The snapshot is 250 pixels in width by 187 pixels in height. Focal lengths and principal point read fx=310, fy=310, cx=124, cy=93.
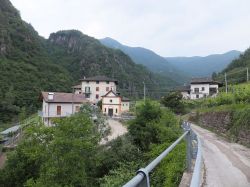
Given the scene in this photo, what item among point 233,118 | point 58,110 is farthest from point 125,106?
point 233,118

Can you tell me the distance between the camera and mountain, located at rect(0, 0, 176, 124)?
93.2 meters

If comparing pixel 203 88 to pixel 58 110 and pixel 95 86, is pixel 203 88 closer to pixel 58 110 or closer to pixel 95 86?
pixel 95 86

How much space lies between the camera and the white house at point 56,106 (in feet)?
174

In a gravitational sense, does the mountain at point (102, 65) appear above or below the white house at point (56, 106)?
above

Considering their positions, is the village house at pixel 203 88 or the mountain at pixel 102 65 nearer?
the village house at pixel 203 88

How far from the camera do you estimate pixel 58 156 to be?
21125 mm

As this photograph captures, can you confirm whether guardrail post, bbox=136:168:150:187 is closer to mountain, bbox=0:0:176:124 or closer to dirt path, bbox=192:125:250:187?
dirt path, bbox=192:125:250:187

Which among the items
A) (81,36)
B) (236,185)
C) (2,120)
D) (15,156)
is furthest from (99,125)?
(81,36)

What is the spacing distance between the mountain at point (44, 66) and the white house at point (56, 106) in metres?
29.6

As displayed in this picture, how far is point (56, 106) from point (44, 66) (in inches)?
2804

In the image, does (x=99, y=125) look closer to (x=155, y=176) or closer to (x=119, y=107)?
(x=155, y=176)

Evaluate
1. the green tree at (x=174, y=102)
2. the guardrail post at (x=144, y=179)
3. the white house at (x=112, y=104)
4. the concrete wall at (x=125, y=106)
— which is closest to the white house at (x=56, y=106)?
the green tree at (x=174, y=102)

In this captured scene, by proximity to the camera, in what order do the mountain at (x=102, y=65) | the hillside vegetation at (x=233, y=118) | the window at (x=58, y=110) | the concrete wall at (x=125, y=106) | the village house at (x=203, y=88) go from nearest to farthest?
the hillside vegetation at (x=233, y=118) → the window at (x=58, y=110) → the concrete wall at (x=125, y=106) → the village house at (x=203, y=88) → the mountain at (x=102, y=65)

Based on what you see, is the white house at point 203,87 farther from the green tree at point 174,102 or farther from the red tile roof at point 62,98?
the red tile roof at point 62,98
